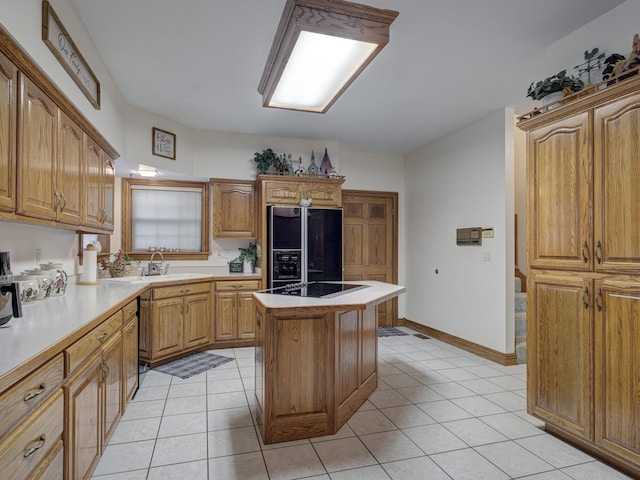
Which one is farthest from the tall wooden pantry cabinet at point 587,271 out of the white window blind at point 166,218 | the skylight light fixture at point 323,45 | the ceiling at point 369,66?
the white window blind at point 166,218

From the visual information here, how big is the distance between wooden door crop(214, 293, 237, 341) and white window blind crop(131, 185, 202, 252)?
2.80 feet

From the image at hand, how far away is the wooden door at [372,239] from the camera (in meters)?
5.67

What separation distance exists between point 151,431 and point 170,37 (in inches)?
111

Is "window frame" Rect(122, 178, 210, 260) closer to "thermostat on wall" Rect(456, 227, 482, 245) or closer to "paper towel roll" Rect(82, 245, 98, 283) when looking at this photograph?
"paper towel roll" Rect(82, 245, 98, 283)

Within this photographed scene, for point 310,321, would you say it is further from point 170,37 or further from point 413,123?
point 413,123

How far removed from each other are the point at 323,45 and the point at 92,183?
2120mm

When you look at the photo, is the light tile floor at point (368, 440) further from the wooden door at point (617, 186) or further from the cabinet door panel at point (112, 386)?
the wooden door at point (617, 186)

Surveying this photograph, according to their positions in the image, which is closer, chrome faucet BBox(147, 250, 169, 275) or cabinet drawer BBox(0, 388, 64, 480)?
cabinet drawer BBox(0, 388, 64, 480)

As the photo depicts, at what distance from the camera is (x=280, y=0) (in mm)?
2240

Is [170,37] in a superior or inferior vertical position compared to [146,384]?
superior

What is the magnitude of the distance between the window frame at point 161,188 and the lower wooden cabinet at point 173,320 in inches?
26.5

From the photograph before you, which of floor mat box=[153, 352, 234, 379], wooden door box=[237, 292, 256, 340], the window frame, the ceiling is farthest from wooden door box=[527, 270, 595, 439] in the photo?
the window frame

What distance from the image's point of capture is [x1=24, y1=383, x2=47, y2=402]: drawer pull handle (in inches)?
47.3

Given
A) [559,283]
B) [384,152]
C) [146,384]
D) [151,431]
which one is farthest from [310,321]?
[384,152]
